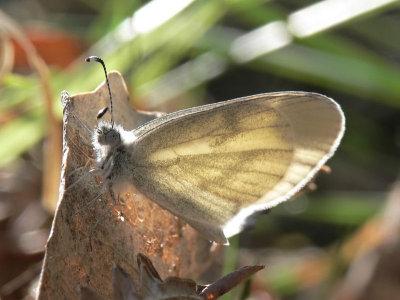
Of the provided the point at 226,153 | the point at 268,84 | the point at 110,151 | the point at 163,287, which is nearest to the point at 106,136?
the point at 110,151

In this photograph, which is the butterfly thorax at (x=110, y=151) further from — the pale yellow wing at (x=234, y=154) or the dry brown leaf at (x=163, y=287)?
the dry brown leaf at (x=163, y=287)

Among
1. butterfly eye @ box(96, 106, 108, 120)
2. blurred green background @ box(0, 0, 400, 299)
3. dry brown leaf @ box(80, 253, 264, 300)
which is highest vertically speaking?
butterfly eye @ box(96, 106, 108, 120)

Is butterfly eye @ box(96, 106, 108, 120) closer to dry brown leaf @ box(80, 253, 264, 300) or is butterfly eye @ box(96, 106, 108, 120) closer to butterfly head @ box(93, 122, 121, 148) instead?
butterfly head @ box(93, 122, 121, 148)

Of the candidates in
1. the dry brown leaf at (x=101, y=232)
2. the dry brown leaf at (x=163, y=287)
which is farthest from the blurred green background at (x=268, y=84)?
the dry brown leaf at (x=163, y=287)

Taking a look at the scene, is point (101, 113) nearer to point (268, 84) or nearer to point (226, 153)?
point (226, 153)

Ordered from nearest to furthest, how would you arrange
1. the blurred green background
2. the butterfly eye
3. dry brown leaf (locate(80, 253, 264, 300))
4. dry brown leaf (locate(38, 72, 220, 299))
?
dry brown leaf (locate(80, 253, 264, 300)) < dry brown leaf (locate(38, 72, 220, 299)) < the butterfly eye < the blurred green background

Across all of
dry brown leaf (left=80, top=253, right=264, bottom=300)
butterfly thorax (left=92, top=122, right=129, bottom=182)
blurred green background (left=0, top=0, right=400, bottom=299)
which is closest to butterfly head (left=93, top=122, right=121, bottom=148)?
butterfly thorax (left=92, top=122, right=129, bottom=182)

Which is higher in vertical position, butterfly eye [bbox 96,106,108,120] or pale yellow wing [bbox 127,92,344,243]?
butterfly eye [bbox 96,106,108,120]

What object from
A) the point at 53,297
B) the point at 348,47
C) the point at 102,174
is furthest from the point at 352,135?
the point at 53,297
